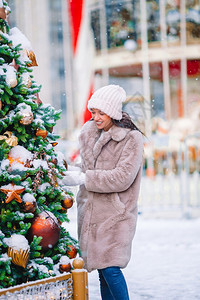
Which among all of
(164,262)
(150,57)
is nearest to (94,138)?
(164,262)

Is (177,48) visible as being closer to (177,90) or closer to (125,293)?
(177,90)

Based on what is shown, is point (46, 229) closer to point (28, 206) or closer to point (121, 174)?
point (28, 206)

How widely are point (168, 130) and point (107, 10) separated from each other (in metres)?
2.90

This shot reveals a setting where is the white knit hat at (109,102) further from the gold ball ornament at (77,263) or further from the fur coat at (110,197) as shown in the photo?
the gold ball ornament at (77,263)

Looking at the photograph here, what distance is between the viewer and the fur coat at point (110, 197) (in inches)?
112

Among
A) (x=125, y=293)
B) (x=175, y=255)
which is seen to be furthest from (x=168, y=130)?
(x=125, y=293)

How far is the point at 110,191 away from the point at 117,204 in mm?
93

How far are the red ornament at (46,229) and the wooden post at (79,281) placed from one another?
0.17 m

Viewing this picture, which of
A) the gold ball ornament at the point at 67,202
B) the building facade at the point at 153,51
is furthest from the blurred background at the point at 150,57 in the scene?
the gold ball ornament at the point at 67,202

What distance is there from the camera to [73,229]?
6.91 metres

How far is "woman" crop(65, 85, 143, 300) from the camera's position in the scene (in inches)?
112

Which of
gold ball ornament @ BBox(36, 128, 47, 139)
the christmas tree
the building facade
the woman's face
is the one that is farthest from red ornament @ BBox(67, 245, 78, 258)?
the building facade

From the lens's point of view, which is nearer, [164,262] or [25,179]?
[25,179]

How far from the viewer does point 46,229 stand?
8.05 ft
